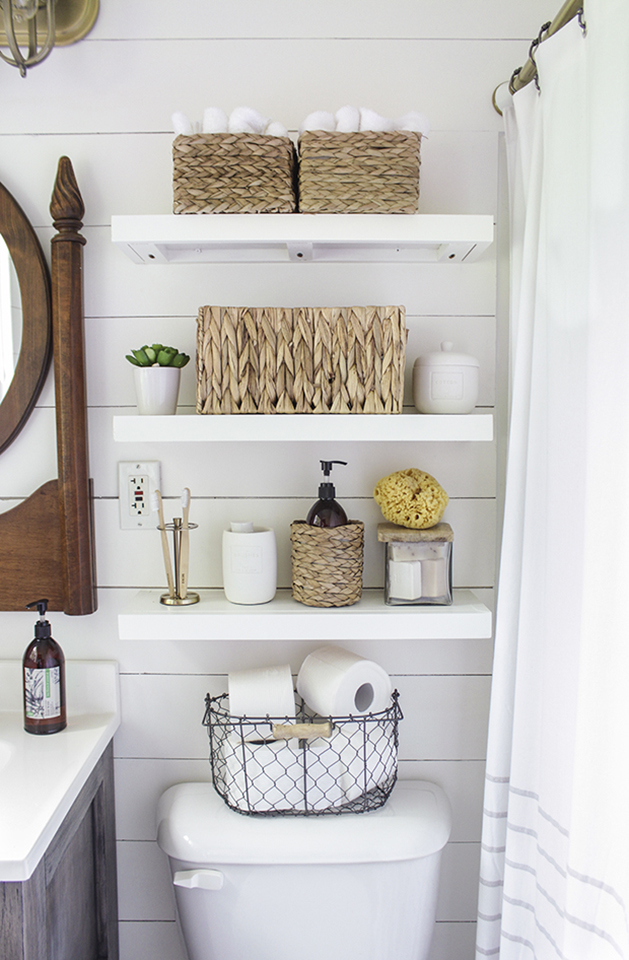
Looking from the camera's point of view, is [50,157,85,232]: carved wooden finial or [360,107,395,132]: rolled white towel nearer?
[360,107,395,132]: rolled white towel

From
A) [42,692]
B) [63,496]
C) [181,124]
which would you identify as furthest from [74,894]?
[181,124]

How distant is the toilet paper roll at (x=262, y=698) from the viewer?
109 centimetres

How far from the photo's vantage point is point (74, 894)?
1.05 metres

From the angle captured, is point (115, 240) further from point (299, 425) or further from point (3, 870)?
point (3, 870)

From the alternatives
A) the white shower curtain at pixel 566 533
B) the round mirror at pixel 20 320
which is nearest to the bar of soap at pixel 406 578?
the white shower curtain at pixel 566 533

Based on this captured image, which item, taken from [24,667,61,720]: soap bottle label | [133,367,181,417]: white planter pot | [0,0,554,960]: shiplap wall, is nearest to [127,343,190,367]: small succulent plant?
[133,367,181,417]: white planter pot

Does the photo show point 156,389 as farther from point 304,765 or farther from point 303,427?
point 304,765

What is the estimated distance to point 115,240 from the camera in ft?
3.30

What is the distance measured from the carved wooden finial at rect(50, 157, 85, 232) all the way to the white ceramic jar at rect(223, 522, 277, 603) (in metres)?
0.59

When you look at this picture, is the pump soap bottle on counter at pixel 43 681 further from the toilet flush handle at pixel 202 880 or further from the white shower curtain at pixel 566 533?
the white shower curtain at pixel 566 533

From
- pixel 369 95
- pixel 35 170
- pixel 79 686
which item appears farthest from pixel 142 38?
pixel 79 686

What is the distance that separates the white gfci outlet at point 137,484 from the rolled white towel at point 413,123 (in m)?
0.68

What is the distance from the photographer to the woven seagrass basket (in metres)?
1.09

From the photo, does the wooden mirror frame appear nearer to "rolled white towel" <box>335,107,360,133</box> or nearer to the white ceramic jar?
the white ceramic jar
